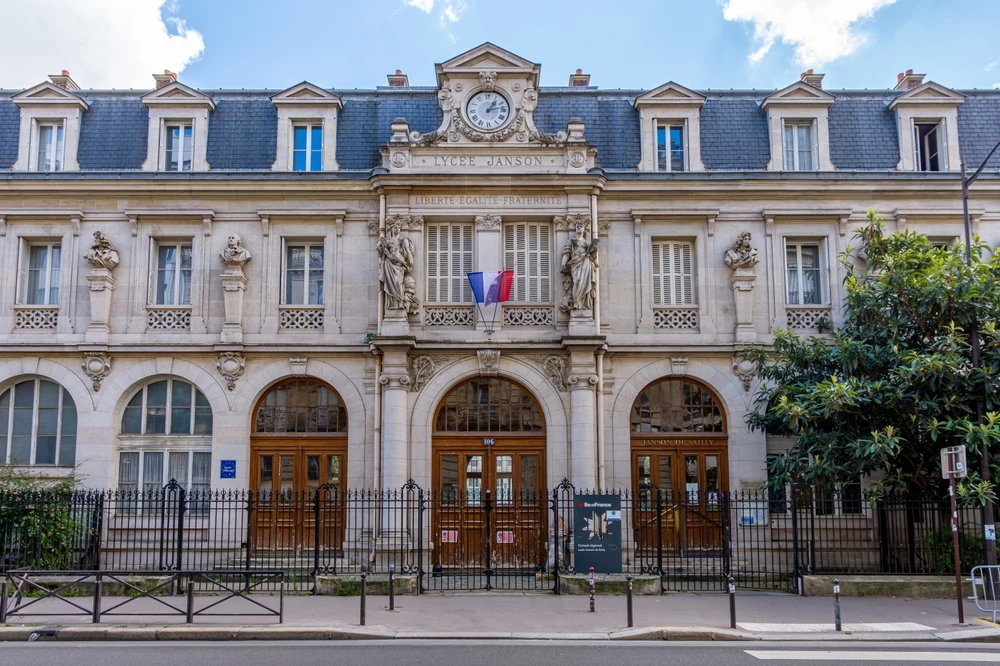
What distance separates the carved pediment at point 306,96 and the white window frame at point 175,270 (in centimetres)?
444

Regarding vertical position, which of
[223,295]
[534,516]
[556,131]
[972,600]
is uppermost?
[556,131]

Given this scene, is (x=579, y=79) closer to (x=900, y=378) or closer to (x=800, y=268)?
(x=800, y=268)

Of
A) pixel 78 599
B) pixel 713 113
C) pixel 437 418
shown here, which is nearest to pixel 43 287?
pixel 78 599

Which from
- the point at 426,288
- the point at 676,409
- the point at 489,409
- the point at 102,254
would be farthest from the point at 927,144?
the point at 102,254

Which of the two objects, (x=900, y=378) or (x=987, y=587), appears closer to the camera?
(x=987, y=587)

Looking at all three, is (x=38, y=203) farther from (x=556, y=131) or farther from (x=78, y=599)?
(x=556, y=131)

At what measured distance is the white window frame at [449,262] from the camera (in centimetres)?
2234

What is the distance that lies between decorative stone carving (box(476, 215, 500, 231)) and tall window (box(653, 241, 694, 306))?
4.19 m

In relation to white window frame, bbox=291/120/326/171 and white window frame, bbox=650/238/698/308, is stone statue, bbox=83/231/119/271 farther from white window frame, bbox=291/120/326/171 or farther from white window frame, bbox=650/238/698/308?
white window frame, bbox=650/238/698/308

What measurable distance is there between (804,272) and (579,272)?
6.18 meters

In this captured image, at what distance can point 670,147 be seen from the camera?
77.4 ft

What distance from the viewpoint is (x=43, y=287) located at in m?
22.8

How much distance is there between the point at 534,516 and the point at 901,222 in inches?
468

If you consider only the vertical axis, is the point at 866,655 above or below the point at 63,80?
below
